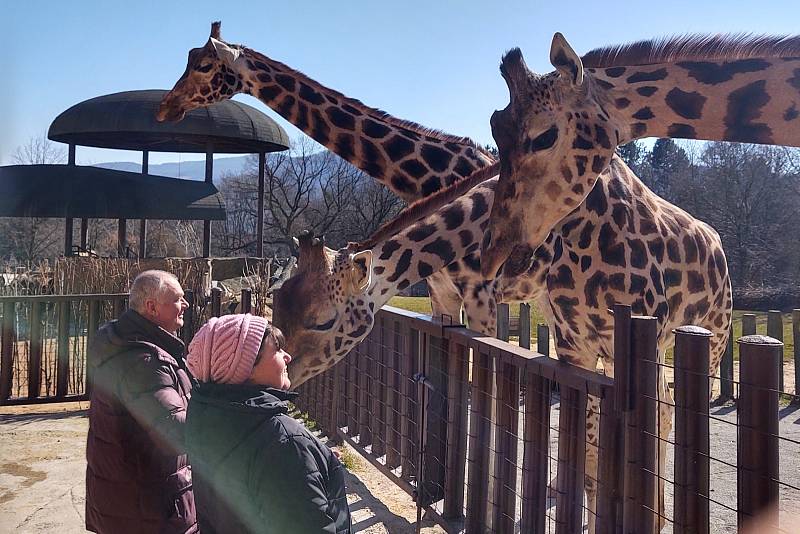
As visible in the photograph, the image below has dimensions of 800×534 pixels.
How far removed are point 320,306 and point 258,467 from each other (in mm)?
2391

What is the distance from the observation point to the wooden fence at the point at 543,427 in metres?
2.25

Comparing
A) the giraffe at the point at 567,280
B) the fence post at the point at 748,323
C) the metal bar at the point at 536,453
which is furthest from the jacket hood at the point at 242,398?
the fence post at the point at 748,323

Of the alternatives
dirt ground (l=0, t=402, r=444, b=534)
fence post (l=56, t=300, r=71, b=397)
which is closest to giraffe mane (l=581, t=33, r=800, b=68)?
dirt ground (l=0, t=402, r=444, b=534)

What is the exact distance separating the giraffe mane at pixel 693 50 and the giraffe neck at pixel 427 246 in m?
1.36

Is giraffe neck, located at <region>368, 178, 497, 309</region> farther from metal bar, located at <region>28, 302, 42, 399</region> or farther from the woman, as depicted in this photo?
metal bar, located at <region>28, 302, 42, 399</region>

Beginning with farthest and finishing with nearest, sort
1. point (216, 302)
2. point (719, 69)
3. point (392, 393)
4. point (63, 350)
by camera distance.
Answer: point (216, 302), point (63, 350), point (392, 393), point (719, 69)

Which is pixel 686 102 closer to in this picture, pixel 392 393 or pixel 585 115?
pixel 585 115

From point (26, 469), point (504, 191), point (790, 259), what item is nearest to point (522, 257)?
point (504, 191)

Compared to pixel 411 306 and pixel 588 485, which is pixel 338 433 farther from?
pixel 411 306

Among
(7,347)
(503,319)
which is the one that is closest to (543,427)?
(503,319)

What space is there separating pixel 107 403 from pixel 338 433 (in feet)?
12.3

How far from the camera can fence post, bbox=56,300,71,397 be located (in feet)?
27.4

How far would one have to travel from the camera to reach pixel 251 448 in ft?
6.71

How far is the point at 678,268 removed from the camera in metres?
4.69
